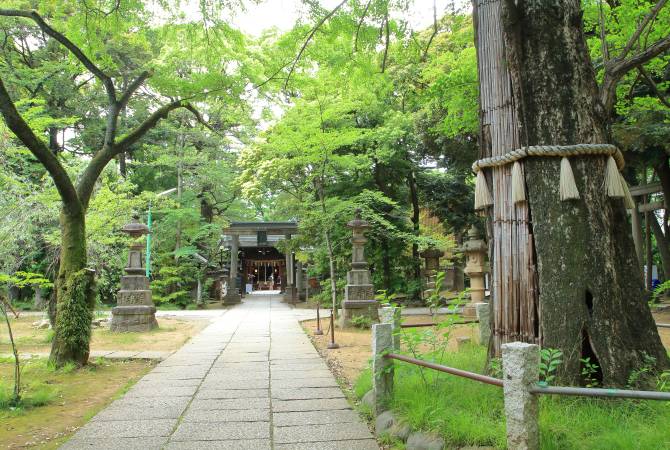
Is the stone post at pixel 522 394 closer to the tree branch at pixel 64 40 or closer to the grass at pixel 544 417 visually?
the grass at pixel 544 417

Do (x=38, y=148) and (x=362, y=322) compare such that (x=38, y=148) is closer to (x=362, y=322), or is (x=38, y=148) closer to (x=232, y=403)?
(x=232, y=403)

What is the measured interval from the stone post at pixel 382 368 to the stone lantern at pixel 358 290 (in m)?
7.39

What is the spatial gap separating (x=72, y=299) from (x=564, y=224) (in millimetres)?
6052

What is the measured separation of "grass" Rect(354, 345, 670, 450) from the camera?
2498 millimetres

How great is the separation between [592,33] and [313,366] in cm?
974

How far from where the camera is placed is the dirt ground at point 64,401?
12.5 feet

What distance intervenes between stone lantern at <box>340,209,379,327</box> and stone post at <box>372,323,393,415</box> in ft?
24.2

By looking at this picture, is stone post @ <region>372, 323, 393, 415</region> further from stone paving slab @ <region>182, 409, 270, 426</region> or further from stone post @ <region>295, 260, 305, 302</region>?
stone post @ <region>295, 260, 305, 302</region>

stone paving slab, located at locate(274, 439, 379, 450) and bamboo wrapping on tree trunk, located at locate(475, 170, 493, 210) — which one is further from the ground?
bamboo wrapping on tree trunk, located at locate(475, 170, 493, 210)

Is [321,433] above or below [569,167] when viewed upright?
below

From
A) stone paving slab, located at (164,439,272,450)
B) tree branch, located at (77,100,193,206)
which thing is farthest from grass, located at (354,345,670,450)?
tree branch, located at (77,100,193,206)

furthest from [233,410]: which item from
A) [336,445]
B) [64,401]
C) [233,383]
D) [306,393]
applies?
[64,401]

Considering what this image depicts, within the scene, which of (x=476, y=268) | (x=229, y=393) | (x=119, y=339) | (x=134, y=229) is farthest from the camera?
(x=476, y=268)

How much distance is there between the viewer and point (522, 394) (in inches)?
95.2
